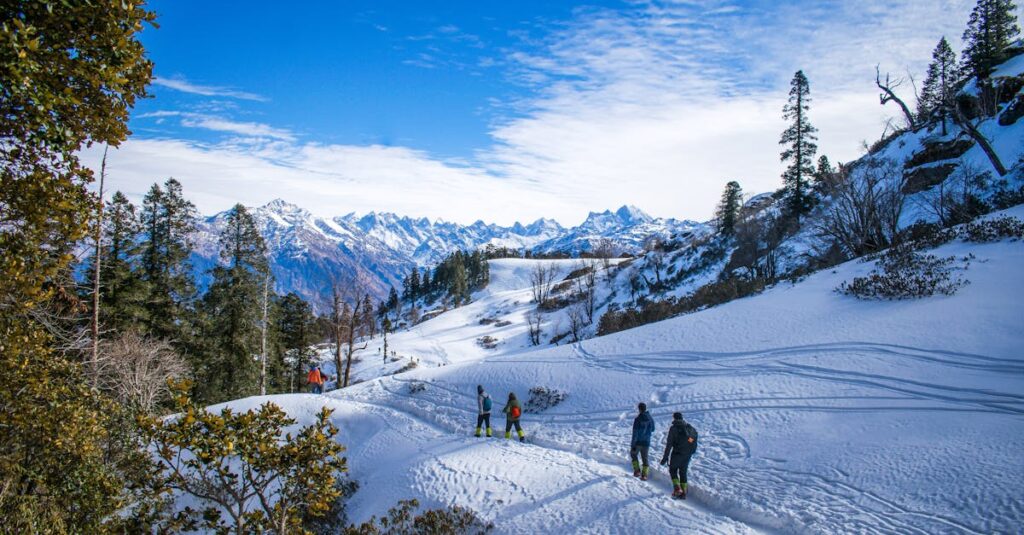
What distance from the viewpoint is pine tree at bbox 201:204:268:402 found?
94.1 ft

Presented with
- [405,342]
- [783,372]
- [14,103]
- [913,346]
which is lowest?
[405,342]

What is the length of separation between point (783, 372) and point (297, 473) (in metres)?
16.3

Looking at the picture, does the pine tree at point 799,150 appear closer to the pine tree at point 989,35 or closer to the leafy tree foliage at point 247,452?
the pine tree at point 989,35

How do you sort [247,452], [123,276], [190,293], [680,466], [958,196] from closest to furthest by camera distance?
[247,452], [680,466], [123,276], [190,293], [958,196]

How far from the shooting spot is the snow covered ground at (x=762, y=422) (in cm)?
998

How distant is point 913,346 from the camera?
625 inches

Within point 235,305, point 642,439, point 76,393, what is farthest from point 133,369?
point 642,439

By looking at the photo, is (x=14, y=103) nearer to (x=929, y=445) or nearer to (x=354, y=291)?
(x=929, y=445)

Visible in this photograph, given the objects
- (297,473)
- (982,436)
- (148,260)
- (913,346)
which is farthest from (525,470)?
(148,260)

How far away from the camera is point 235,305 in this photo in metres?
28.7

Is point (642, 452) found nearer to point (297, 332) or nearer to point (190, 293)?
point (190, 293)

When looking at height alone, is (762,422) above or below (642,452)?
above

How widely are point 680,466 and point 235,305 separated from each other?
2685 centimetres

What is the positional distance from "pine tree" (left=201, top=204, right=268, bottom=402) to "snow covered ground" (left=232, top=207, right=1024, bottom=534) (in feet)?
27.7
